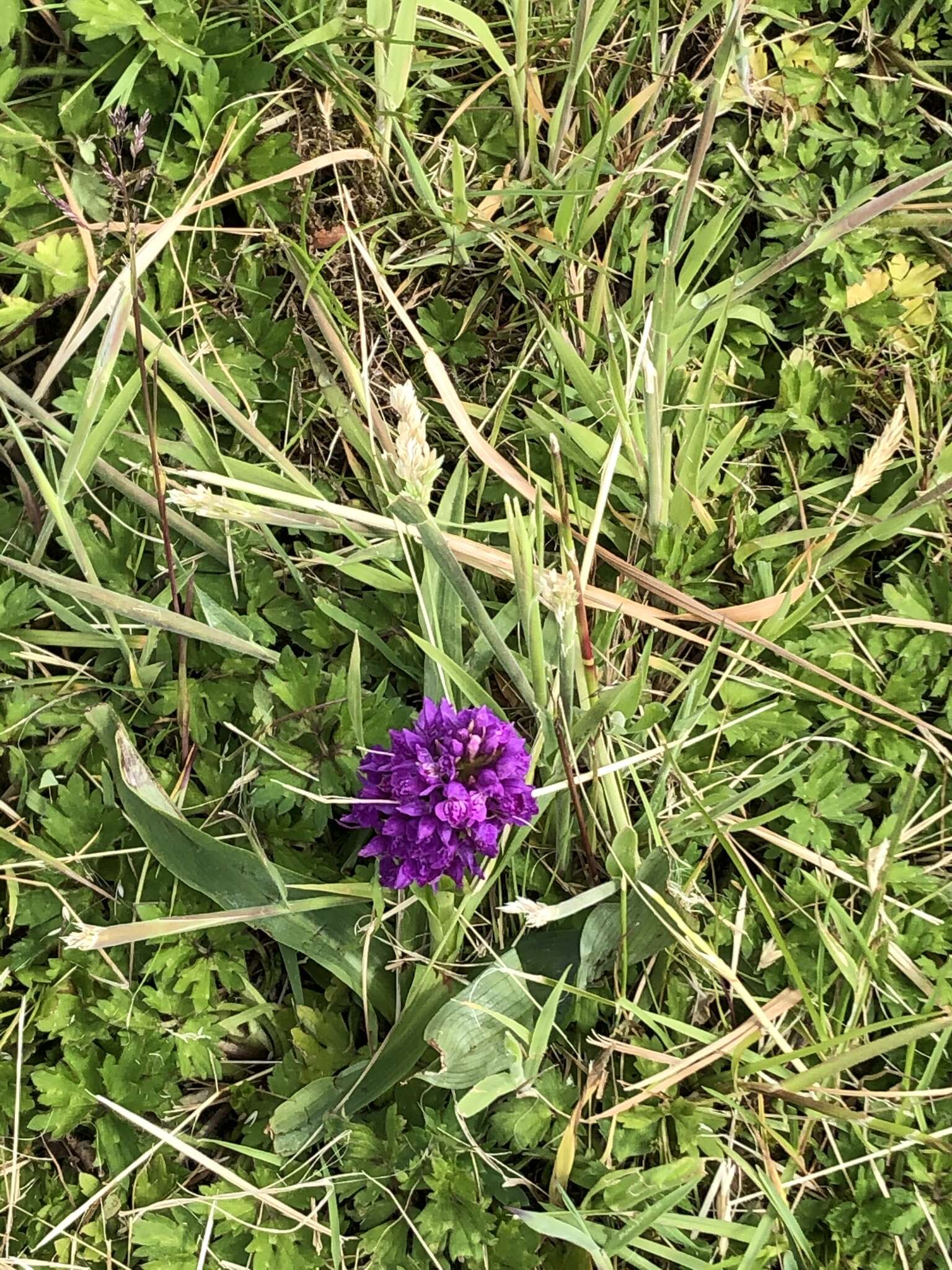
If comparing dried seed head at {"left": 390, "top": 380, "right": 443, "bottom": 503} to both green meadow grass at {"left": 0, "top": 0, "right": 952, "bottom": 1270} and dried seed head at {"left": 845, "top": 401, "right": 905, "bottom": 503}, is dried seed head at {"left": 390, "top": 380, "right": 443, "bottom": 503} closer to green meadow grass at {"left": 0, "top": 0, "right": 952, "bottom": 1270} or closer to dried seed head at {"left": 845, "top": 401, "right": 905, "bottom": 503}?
green meadow grass at {"left": 0, "top": 0, "right": 952, "bottom": 1270}

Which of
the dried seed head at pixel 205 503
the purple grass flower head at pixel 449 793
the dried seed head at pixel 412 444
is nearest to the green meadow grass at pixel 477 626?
the purple grass flower head at pixel 449 793

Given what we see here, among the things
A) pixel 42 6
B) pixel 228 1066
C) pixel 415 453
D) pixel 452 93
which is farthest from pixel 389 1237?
pixel 42 6

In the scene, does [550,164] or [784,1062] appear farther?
[550,164]

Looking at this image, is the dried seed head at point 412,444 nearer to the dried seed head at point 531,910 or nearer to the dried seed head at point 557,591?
the dried seed head at point 557,591

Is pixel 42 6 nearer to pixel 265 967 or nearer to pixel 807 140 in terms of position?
pixel 807 140

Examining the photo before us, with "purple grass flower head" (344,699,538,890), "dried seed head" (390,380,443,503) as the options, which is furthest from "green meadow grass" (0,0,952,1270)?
"dried seed head" (390,380,443,503)

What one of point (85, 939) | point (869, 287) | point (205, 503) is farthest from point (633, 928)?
point (869, 287)
